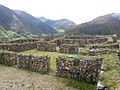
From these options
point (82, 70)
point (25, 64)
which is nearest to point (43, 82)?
point (82, 70)

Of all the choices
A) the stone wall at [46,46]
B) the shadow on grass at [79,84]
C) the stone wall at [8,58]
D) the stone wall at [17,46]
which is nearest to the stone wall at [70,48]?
the stone wall at [46,46]

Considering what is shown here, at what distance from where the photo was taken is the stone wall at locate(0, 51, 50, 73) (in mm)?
26766

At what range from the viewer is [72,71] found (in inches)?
928

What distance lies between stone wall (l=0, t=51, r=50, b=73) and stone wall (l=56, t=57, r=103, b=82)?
242 cm

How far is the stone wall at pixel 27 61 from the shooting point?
26.8 meters

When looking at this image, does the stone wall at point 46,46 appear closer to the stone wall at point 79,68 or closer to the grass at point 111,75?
the stone wall at point 79,68

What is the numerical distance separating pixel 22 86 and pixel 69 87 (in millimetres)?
3535

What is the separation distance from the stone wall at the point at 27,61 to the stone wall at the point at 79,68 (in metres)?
2.42

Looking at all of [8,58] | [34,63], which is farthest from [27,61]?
[8,58]

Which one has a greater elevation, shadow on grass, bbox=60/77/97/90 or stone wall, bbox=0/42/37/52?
stone wall, bbox=0/42/37/52

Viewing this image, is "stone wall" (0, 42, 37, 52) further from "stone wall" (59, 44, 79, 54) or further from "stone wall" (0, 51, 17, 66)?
"stone wall" (0, 51, 17, 66)

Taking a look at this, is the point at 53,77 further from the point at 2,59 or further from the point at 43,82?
the point at 2,59

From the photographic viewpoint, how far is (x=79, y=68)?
23.0 m

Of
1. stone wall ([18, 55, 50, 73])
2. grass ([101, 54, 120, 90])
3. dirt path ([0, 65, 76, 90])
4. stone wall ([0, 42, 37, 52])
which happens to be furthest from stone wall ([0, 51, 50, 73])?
stone wall ([0, 42, 37, 52])
